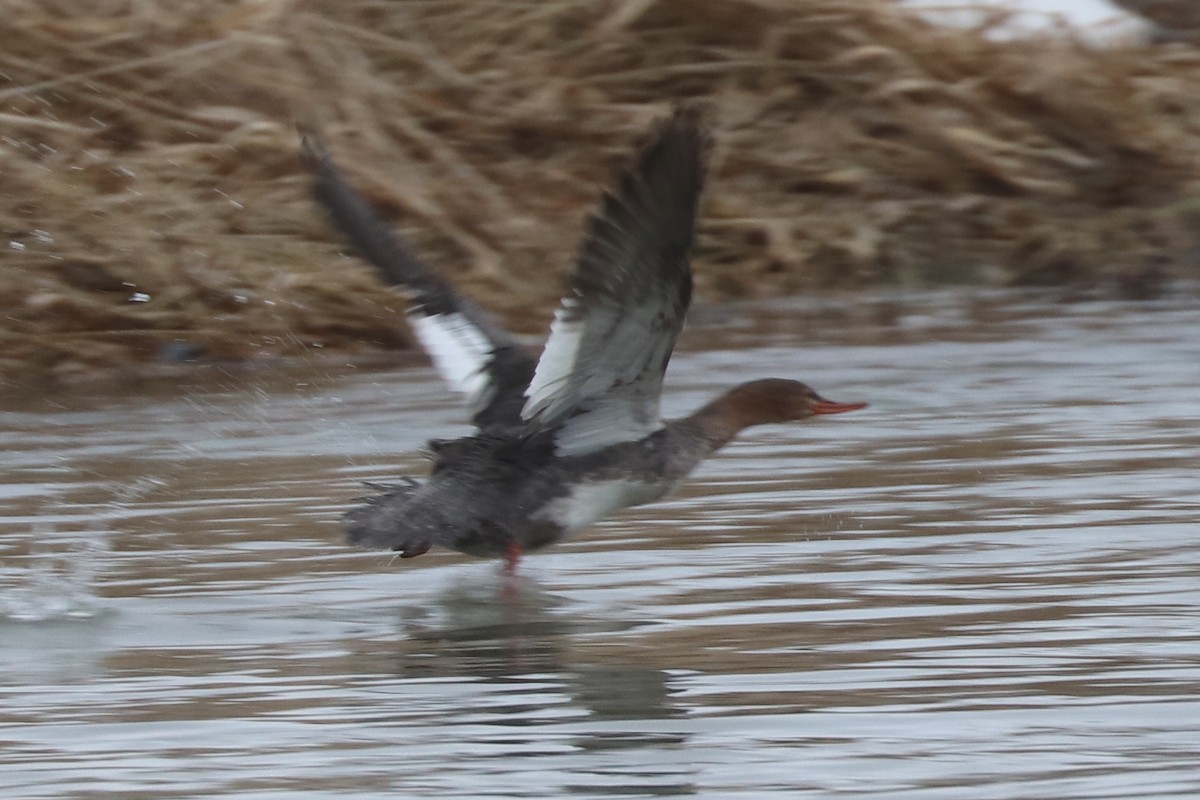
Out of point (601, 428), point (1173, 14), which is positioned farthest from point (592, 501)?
point (1173, 14)

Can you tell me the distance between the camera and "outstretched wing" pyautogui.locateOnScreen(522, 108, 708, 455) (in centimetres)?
524

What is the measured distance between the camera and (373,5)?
1302 cm

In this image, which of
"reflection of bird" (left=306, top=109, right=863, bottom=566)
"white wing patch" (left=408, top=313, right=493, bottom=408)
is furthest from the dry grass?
"reflection of bird" (left=306, top=109, right=863, bottom=566)

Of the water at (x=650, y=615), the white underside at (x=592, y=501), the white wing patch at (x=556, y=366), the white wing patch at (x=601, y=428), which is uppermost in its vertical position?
the white wing patch at (x=556, y=366)

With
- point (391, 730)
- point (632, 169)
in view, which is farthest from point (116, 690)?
point (632, 169)

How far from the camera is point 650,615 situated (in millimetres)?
5059

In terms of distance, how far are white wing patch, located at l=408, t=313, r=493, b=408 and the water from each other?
1.47 feet

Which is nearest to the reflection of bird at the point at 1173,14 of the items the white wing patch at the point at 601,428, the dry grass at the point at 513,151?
the dry grass at the point at 513,151

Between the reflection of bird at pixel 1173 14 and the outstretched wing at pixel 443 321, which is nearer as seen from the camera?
the outstretched wing at pixel 443 321

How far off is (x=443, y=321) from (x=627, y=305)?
126 cm

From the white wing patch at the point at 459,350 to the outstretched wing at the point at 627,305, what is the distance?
442mm

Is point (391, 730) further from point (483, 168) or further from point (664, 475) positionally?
point (483, 168)

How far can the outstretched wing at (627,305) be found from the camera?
5.24 meters

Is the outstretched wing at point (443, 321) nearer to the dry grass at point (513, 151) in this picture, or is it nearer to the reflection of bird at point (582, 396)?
the reflection of bird at point (582, 396)
